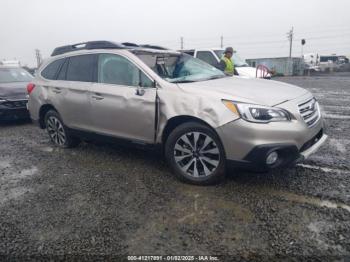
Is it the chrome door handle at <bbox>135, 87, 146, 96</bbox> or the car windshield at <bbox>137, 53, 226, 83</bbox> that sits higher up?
the car windshield at <bbox>137, 53, 226, 83</bbox>

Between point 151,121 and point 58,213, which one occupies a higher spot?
point 151,121

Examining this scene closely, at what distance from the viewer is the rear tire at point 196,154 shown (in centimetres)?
339

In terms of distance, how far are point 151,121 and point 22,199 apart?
1.78 m

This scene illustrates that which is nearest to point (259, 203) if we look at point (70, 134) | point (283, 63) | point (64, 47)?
point (70, 134)

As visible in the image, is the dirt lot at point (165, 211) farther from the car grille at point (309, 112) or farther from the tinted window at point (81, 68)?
the tinted window at point (81, 68)

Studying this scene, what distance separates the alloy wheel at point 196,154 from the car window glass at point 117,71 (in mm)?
1053

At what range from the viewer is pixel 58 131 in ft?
17.7

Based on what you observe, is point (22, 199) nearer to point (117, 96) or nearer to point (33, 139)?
point (117, 96)

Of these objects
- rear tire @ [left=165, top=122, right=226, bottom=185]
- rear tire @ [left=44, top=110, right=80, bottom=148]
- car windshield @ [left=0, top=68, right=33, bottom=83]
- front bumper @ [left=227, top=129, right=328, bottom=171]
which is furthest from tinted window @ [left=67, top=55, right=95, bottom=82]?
car windshield @ [left=0, top=68, right=33, bottom=83]

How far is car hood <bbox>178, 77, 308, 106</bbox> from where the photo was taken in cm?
329

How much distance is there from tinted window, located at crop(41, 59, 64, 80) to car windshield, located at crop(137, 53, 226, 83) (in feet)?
6.30

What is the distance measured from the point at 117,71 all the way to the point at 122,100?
49 cm

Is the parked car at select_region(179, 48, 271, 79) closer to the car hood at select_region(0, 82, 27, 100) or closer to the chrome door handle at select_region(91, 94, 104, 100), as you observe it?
the car hood at select_region(0, 82, 27, 100)

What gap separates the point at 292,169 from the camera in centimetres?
401
